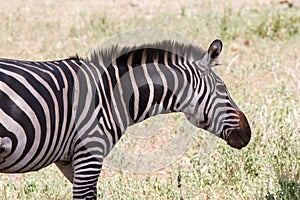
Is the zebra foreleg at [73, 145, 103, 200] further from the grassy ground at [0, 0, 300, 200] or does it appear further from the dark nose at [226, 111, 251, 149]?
the dark nose at [226, 111, 251, 149]

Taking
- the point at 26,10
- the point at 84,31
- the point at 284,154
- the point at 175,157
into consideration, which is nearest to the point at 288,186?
the point at 284,154

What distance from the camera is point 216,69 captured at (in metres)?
8.44

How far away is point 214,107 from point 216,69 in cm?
361

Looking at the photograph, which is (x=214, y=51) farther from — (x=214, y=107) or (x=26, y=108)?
(x=26, y=108)

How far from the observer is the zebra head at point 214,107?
4816 millimetres

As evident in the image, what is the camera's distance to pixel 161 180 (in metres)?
5.87

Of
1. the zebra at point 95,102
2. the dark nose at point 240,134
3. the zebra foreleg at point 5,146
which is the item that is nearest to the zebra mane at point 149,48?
the zebra at point 95,102

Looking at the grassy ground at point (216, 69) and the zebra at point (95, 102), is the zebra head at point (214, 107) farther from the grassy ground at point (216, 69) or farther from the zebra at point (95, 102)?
the grassy ground at point (216, 69)

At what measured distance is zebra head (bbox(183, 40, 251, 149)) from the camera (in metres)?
4.82

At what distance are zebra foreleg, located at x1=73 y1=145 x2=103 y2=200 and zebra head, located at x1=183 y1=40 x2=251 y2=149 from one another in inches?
30.9

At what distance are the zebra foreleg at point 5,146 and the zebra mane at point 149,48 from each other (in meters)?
0.90

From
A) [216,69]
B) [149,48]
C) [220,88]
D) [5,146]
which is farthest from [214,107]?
[216,69]

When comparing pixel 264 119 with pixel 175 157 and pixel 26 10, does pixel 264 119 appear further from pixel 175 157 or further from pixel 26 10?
pixel 26 10

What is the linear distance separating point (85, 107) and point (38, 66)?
380 mm
